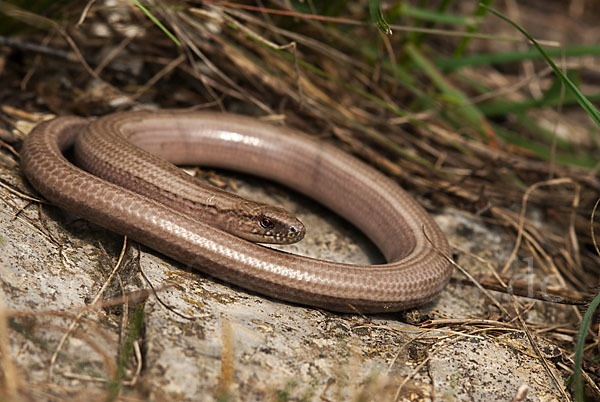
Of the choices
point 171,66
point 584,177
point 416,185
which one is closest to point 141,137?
point 171,66

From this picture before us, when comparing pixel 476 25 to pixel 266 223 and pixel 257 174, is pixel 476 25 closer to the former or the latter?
pixel 257 174

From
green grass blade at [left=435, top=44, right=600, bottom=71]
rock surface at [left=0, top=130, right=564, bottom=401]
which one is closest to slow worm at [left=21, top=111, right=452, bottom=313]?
rock surface at [left=0, top=130, right=564, bottom=401]

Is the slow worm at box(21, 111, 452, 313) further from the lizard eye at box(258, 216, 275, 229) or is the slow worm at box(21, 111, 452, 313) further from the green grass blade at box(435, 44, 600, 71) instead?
the green grass blade at box(435, 44, 600, 71)

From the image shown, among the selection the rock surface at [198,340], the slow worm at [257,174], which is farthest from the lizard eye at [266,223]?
the rock surface at [198,340]

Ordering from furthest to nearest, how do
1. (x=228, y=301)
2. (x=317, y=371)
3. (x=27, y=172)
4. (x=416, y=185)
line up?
(x=416, y=185) → (x=27, y=172) → (x=228, y=301) → (x=317, y=371)

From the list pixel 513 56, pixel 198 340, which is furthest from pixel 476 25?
pixel 198 340

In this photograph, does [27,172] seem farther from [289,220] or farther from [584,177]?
[584,177]

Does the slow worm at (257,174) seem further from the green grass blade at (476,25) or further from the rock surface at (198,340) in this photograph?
the green grass blade at (476,25)
